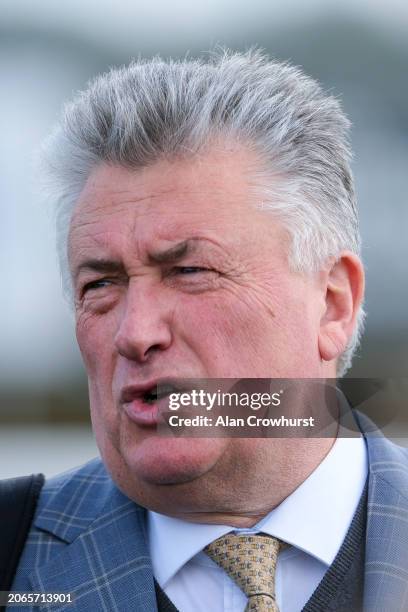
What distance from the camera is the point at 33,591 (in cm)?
116

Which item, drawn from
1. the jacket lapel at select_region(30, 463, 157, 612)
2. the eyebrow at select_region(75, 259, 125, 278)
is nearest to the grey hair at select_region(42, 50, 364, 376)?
the eyebrow at select_region(75, 259, 125, 278)

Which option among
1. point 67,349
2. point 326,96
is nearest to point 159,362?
point 326,96

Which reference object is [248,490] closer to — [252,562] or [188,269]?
[252,562]

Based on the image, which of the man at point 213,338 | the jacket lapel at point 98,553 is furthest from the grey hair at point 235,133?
the jacket lapel at point 98,553

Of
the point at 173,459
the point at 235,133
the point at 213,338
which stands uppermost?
the point at 235,133

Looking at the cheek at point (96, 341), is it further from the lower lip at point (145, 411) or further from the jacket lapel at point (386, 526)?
the jacket lapel at point (386, 526)

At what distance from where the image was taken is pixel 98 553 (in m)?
1.20

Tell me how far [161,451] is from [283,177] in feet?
1.35

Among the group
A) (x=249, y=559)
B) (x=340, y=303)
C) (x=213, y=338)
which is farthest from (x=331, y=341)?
(x=249, y=559)

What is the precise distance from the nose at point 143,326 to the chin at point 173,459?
4.4 inches

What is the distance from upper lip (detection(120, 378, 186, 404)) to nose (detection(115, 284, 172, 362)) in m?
0.03

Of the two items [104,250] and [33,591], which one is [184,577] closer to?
[33,591]

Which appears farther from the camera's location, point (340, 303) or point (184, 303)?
point (340, 303)

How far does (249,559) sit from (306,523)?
9cm
